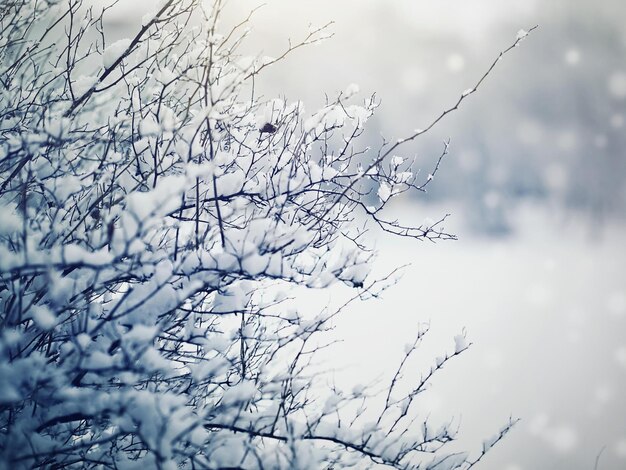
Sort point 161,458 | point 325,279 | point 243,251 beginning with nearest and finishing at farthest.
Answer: point 161,458
point 243,251
point 325,279

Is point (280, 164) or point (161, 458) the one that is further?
point (280, 164)

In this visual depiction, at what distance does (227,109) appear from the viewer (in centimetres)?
341

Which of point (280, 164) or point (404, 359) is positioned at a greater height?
point (280, 164)

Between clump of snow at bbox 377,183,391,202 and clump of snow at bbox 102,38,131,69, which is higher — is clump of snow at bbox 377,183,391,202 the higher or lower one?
the higher one

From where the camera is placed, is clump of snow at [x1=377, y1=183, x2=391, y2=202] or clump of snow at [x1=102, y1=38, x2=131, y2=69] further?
clump of snow at [x1=377, y1=183, x2=391, y2=202]

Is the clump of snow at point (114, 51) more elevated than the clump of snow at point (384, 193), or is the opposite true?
the clump of snow at point (384, 193)

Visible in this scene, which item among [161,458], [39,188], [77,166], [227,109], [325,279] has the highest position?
[227,109]

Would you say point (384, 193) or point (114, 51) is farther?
point (384, 193)

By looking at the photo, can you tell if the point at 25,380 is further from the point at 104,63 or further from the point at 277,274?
the point at 104,63

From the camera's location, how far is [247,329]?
2.86 m

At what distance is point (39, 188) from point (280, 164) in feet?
5.42

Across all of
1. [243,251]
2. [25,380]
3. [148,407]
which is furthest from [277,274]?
[25,380]

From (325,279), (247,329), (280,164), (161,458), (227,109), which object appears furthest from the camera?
(227,109)

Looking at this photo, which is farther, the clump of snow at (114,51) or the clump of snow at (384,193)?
→ the clump of snow at (384,193)
